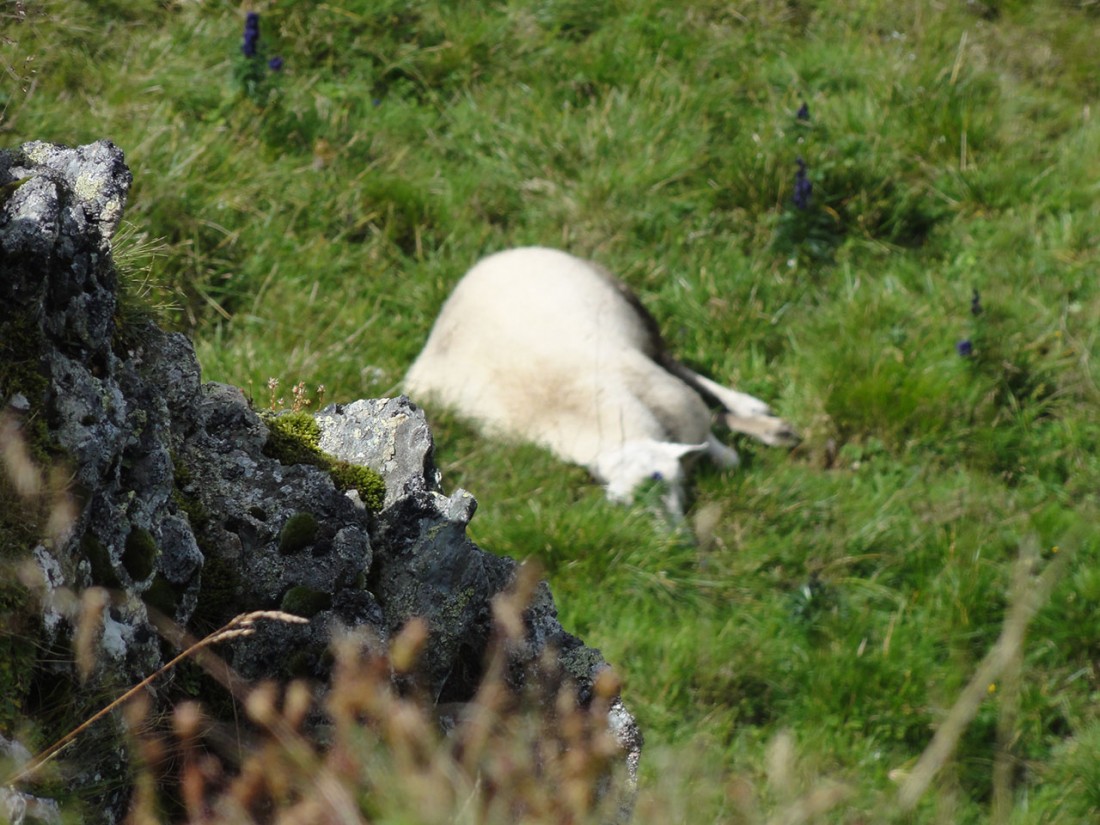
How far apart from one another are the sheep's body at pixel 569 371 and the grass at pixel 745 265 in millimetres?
191

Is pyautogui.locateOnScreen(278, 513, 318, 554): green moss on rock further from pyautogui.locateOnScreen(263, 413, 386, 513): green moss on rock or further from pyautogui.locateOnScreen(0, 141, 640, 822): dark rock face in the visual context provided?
pyautogui.locateOnScreen(263, 413, 386, 513): green moss on rock

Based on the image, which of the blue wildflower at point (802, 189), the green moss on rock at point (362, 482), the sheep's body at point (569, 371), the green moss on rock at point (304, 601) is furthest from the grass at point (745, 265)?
the green moss on rock at point (304, 601)

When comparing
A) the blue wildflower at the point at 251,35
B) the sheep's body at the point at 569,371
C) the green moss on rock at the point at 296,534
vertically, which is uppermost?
the green moss on rock at the point at 296,534

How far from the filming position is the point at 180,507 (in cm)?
221

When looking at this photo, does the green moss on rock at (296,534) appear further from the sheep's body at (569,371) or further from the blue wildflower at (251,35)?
the blue wildflower at (251,35)

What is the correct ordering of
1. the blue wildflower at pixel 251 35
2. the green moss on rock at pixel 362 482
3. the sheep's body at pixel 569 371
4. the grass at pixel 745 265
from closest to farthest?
the green moss on rock at pixel 362 482 → the grass at pixel 745 265 → the sheep's body at pixel 569 371 → the blue wildflower at pixel 251 35

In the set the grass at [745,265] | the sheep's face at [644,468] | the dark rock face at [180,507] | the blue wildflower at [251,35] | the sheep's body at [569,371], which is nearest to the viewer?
the dark rock face at [180,507]

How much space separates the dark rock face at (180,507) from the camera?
1.82 meters

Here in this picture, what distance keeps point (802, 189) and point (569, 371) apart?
1.78 metres

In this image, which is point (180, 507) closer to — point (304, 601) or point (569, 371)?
point (304, 601)

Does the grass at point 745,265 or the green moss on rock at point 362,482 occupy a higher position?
the green moss on rock at point 362,482

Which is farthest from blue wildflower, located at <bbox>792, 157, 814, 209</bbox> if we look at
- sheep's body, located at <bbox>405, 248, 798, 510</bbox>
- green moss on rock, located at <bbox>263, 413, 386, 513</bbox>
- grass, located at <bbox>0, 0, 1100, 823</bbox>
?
green moss on rock, located at <bbox>263, 413, 386, 513</bbox>

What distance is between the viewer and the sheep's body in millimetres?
5914

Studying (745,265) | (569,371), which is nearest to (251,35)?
(569,371)
